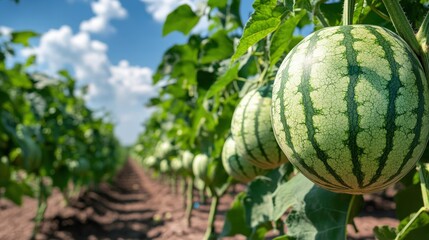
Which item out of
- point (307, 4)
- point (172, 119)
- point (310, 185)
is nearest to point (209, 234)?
point (310, 185)

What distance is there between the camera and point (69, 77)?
7.38 meters

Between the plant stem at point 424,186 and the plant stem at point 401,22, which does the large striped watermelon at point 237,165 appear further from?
the plant stem at point 401,22

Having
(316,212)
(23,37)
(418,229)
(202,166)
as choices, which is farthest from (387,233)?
(23,37)

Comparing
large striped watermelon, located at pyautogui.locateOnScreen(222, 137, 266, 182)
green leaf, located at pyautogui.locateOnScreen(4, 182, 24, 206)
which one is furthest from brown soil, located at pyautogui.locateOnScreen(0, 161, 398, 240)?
large striped watermelon, located at pyautogui.locateOnScreen(222, 137, 266, 182)

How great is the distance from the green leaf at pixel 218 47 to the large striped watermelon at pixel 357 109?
58.6 inches

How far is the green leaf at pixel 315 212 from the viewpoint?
5.09ft

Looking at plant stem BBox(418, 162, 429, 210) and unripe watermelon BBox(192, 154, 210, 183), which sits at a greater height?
unripe watermelon BBox(192, 154, 210, 183)

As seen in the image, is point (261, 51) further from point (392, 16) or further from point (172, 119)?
point (172, 119)

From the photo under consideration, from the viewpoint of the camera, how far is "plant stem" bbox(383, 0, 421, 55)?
3.27 feet

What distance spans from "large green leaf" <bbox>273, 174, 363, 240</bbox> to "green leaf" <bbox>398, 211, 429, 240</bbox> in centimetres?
29

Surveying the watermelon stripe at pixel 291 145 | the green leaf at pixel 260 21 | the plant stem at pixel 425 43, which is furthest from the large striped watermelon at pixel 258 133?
the plant stem at pixel 425 43

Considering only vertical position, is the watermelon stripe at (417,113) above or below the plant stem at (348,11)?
below

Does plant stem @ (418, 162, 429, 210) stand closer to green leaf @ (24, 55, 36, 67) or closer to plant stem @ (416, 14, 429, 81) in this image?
plant stem @ (416, 14, 429, 81)

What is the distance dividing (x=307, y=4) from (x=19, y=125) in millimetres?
4344
